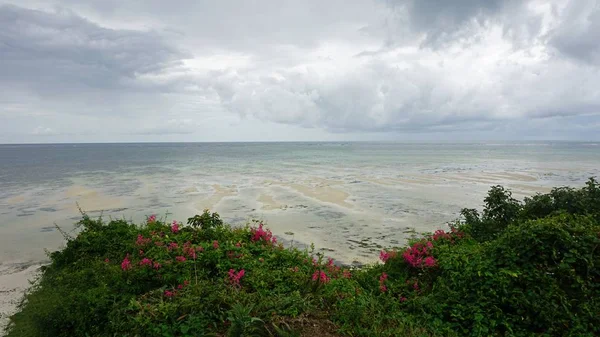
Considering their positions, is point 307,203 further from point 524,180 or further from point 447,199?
point 524,180

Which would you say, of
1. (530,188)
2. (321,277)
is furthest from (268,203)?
(530,188)

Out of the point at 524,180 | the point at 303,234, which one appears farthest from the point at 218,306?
the point at 524,180

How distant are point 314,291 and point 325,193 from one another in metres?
19.8

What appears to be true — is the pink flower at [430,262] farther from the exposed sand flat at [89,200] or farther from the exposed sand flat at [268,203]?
the exposed sand flat at [89,200]

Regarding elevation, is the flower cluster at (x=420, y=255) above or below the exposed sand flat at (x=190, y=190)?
above

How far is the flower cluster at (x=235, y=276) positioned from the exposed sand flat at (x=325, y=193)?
14.9 m

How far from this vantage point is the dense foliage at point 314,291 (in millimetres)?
5934

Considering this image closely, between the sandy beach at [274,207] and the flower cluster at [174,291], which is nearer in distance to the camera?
the flower cluster at [174,291]

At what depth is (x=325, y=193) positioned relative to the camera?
1050 inches

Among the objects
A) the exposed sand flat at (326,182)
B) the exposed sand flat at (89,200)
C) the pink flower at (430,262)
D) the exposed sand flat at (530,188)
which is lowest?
the exposed sand flat at (530,188)

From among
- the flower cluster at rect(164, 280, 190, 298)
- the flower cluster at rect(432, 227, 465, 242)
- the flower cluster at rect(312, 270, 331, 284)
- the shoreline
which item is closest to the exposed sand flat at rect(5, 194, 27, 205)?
the shoreline

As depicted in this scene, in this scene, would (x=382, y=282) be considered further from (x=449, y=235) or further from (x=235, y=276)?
(x=235, y=276)

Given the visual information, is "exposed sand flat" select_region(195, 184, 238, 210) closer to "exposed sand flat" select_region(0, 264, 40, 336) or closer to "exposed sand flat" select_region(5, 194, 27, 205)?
"exposed sand flat" select_region(0, 264, 40, 336)

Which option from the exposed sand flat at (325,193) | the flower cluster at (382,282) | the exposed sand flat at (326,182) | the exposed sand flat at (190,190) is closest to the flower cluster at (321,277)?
the flower cluster at (382,282)
